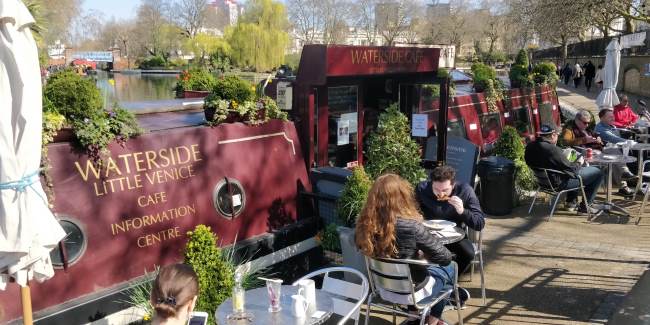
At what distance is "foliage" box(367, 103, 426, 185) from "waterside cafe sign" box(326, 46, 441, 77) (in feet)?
2.02

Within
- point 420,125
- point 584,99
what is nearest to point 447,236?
point 420,125

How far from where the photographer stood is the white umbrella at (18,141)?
8.43 feet

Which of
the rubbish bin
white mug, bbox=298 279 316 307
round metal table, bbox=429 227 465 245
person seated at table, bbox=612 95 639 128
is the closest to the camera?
white mug, bbox=298 279 316 307

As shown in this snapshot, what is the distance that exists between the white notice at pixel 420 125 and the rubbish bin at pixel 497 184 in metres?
1.09

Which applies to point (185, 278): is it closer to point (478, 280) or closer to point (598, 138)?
point (478, 280)

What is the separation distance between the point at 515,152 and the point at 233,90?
14.9ft

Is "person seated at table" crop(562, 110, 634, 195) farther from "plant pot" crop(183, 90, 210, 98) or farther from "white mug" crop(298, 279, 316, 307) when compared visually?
"white mug" crop(298, 279, 316, 307)

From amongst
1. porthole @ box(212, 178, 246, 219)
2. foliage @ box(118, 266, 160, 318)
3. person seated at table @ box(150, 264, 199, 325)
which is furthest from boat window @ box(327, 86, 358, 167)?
person seated at table @ box(150, 264, 199, 325)

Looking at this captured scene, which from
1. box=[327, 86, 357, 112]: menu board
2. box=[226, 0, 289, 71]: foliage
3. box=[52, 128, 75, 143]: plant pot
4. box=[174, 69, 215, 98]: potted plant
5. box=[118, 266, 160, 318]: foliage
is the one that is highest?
box=[226, 0, 289, 71]: foliage

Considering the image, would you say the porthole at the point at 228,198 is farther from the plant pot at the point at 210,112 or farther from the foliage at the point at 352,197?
the foliage at the point at 352,197

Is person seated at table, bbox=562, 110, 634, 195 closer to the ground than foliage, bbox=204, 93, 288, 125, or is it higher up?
closer to the ground

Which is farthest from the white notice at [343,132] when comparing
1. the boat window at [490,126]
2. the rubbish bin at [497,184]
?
the boat window at [490,126]

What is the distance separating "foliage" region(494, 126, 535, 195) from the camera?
7766mm

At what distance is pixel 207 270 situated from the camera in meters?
3.84
